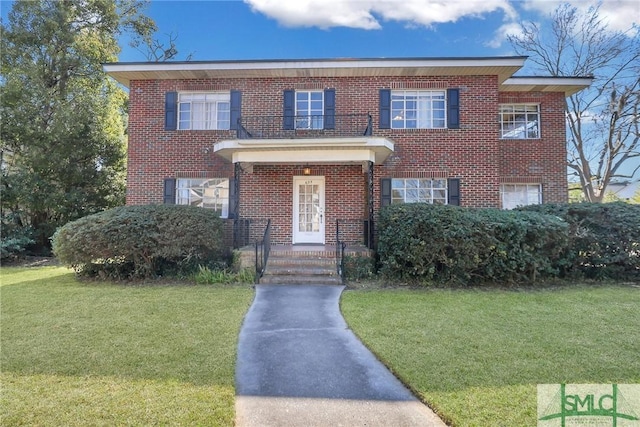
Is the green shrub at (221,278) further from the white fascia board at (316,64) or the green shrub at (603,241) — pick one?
the green shrub at (603,241)

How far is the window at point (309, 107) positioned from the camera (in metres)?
11.2

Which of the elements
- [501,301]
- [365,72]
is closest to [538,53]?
[365,72]

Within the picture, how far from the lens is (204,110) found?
38.0ft

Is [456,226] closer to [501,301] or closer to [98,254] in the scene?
[501,301]

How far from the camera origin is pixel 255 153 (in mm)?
9711

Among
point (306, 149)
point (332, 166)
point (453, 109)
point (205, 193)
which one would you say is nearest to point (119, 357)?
point (306, 149)

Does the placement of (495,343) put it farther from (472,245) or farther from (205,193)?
(205,193)

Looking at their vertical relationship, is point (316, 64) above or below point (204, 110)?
above

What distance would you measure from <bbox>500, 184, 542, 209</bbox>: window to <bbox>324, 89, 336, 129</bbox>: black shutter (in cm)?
644

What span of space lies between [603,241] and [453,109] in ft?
18.1

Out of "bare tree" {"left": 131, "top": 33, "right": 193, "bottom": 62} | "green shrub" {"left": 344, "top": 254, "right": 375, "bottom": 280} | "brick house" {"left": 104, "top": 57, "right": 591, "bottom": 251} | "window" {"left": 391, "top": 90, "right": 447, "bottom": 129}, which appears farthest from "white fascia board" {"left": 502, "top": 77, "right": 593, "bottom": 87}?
"bare tree" {"left": 131, "top": 33, "right": 193, "bottom": 62}

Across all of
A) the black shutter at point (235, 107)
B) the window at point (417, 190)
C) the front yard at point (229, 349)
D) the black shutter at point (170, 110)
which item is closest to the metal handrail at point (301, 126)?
the black shutter at point (235, 107)

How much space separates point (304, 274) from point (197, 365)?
480 cm

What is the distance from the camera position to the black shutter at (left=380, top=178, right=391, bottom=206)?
35.8 feet
